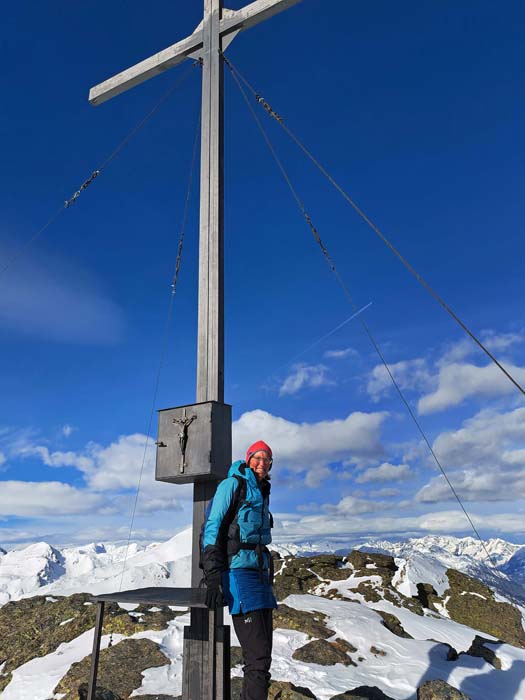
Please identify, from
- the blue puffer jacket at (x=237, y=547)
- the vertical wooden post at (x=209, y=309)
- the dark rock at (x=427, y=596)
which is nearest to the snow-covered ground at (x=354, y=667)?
the vertical wooden post at (x=209, y=309)

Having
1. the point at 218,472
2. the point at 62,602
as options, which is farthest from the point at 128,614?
the point at 218,472

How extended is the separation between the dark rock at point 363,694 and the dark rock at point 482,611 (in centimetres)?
1517

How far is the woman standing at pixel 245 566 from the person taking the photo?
4.39 metres

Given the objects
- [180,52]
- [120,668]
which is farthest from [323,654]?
[180,52]

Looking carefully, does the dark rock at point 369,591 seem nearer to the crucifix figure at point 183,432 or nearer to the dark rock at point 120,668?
the dark rock at point 120,668

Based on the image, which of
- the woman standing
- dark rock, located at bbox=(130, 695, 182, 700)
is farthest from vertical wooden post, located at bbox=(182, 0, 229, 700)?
dark rock, located at bbox=(130, 695, 182, 700)

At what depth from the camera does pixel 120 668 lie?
8969 millimetres

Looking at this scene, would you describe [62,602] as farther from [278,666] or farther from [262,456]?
[262,456]

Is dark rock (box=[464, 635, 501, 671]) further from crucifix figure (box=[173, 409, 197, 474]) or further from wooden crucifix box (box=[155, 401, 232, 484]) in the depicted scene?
crucifix figure (box=[173, 409, 197, 474])

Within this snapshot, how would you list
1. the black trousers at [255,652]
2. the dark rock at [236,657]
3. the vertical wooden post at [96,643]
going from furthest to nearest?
1. the dark rock at [236,657]
2. the vertical wooden post at [96,643]
3. the black trousers at [255,652]

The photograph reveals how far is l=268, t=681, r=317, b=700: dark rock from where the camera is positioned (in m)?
6.96

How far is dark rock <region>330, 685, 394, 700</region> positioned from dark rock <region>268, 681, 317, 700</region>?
431 mm

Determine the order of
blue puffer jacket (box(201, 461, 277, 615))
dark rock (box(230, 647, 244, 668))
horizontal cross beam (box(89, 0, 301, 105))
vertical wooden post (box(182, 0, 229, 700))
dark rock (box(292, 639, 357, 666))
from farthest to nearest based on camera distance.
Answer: dark rock (box(292, 639, 357, 666)), dark rock (box(230, 647, 244, 668)), horizontal cross beam (box(89, 0, 301, 105)), vertical wooden post (box(182, 0, 229, 700)), blue puffer jacket (box(201, 461, 277, 615))

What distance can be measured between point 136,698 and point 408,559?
3509 centimetres
